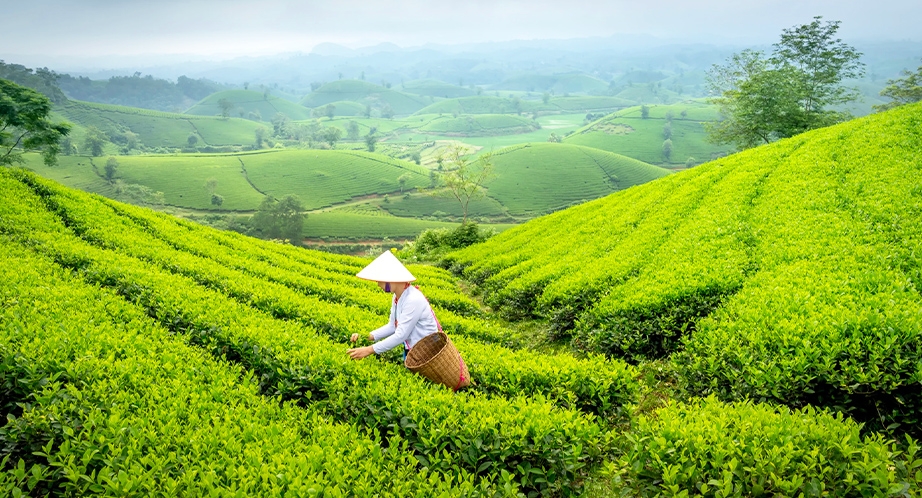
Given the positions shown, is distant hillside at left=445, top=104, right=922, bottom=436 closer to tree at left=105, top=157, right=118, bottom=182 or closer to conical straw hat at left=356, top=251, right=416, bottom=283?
conical straw hat at left=356, top=251, right=416, bottom=283

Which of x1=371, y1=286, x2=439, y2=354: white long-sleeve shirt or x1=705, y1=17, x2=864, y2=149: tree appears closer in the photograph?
x1=371, y1=286, x2=439, y2=354: white long-sleeve shirt

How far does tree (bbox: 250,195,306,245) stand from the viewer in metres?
90.1

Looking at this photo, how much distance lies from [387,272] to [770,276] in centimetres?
794

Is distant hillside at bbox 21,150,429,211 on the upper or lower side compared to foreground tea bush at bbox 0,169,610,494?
lower

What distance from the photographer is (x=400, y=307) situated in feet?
24.7

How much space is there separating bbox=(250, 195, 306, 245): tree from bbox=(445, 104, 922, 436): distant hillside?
76086mm

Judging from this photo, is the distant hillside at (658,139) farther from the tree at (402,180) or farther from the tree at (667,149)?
the tree at (402,180)

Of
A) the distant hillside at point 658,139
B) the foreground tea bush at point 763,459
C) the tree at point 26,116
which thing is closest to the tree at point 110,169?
the tree at point 26,116

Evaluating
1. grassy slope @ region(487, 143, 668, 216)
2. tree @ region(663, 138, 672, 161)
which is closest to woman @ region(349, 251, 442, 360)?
grassy slope @ region(487, 143, 668, 216)

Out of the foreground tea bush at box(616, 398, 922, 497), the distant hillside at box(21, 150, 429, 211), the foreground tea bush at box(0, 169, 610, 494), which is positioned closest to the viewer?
the foreground tea bush at box(616, 398, 922, 497)

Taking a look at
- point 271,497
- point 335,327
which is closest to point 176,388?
point 271,497

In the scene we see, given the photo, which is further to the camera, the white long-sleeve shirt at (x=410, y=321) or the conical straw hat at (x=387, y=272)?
the white long-sleeve shirt at (x=410, y=321)

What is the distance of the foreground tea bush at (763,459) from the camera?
485cm

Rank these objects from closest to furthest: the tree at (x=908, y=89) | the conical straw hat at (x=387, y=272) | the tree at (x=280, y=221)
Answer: the conical straw hat at (x=387, y=272)
the tree at (x=908, y=89)
the tree at (x=280, y=221)
